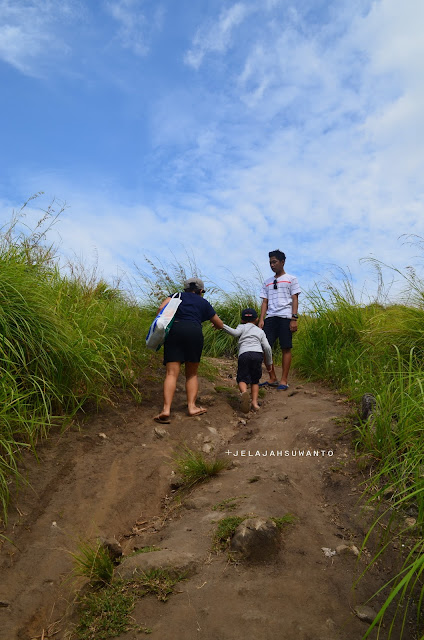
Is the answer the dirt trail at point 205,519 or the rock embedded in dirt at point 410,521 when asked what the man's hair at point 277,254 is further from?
the rock embedded in dirt at point 410,521

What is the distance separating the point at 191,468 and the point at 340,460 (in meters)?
1.29

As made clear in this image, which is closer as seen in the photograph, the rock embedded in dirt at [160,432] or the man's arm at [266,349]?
the rock embedded in dirt at [160,432]

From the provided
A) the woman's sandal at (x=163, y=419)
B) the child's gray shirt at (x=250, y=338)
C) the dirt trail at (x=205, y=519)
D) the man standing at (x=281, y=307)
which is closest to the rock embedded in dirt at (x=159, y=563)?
the dirt trail at (x=205, y=519)

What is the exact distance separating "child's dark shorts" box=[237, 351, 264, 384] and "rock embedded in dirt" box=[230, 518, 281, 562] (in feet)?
11.1

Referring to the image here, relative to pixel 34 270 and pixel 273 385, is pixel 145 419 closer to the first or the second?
pixel 34 270

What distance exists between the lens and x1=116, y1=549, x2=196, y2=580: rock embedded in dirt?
2.82 m

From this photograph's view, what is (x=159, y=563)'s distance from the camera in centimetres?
285

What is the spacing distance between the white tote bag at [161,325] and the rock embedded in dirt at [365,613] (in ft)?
11.5

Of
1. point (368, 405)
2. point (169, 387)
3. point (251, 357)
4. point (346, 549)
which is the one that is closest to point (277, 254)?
point (251, 357)

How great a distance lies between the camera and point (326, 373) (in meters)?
6.97

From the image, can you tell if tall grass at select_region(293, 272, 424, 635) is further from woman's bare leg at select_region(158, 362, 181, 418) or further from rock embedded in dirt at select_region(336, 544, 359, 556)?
woman's bare leg at select_region(158, 362, 181, 418)

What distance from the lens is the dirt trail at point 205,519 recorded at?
8.26ft

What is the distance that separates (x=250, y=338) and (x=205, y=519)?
3402 mm

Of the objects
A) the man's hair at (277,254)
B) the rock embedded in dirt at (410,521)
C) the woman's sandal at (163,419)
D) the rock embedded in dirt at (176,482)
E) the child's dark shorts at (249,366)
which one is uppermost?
the man's hair at (277,254)
